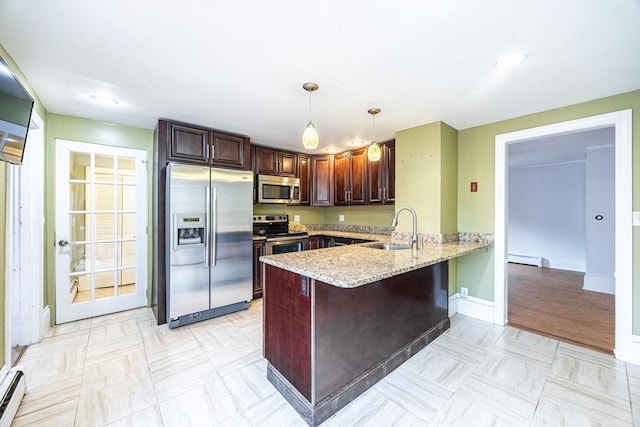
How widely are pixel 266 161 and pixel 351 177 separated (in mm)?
1384

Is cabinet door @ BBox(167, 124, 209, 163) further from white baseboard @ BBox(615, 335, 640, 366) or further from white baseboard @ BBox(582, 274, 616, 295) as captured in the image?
white baseboard @ BBox(582, 274, 616, 295)

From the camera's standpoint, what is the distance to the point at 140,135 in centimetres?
338

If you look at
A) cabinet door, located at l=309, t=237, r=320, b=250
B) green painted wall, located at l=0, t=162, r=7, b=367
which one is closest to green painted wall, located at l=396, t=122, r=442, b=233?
cabinet door, located at l=309, t=237, r=320, b=250

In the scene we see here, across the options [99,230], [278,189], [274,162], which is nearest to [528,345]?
[278,189]

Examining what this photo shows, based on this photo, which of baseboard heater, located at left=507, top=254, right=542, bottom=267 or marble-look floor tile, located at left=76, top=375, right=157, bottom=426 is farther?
baseboard heater, located at left=507, top=254, right=542, bottom=267

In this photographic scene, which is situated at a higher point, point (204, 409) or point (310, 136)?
point (310, 136)

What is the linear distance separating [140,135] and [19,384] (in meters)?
2.68

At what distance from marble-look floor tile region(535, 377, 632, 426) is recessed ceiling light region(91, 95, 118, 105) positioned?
4115 mm

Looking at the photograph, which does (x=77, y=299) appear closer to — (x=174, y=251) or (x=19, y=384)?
(x=174, y=251)

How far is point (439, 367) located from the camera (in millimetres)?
2191

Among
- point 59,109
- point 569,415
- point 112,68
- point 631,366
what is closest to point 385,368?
point 569,415

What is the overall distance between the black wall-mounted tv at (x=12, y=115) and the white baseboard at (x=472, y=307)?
3.97m

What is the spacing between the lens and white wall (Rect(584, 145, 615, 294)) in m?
4.17

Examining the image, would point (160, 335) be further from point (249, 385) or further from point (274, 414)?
point (274, 414)
